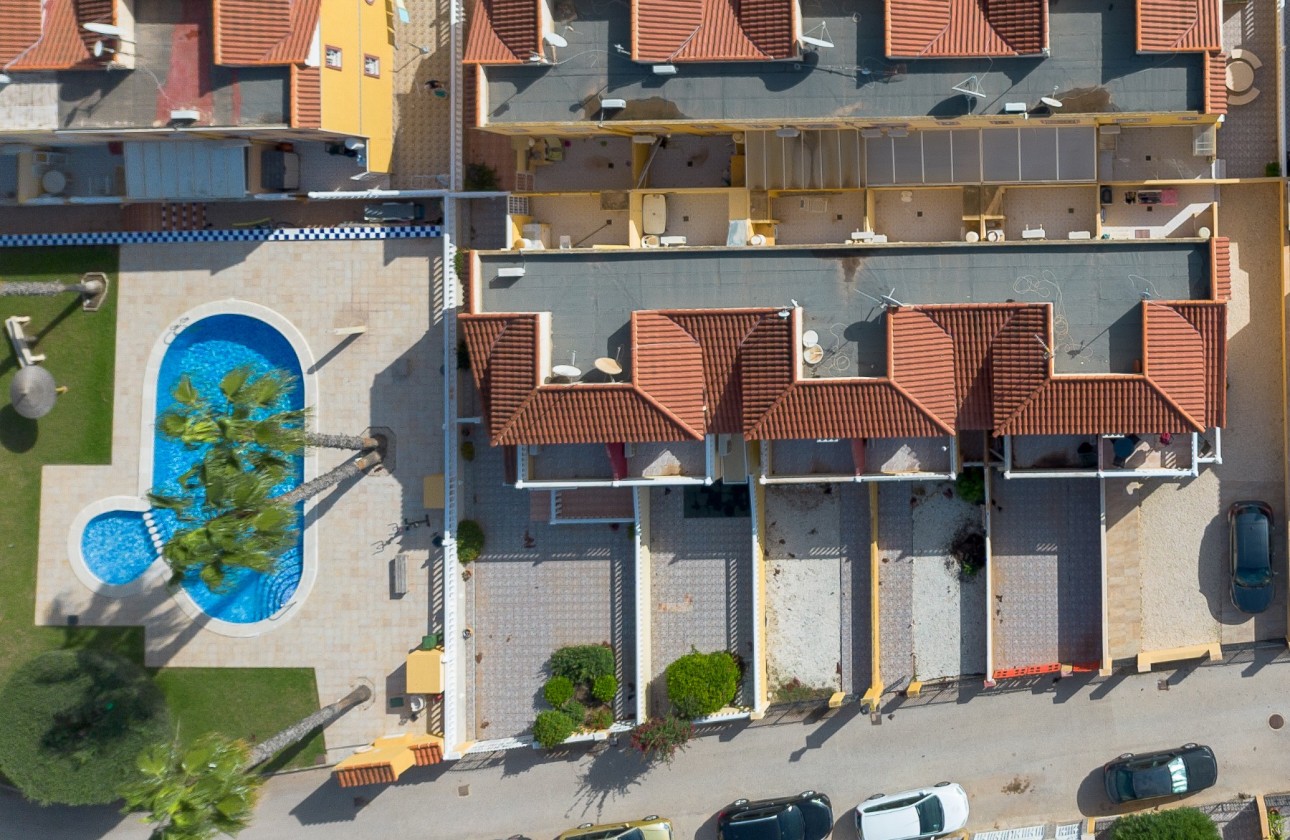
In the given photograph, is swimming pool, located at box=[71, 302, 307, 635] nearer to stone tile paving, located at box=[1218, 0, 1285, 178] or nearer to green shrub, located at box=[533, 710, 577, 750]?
green shrub, located at box=[533, 710, 577, 750]

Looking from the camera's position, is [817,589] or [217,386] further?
[217,386]

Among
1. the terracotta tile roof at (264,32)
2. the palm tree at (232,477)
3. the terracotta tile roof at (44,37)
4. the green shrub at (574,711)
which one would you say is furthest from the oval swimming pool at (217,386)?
the green shrub at (574,711)

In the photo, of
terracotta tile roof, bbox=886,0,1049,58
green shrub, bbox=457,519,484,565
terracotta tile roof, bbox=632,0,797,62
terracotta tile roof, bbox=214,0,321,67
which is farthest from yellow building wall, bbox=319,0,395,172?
terracotta tile roof, bbox=886,0,1049,58

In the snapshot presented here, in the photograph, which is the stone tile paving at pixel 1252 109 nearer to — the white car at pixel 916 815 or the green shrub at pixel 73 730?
the white car at pixel 916 815

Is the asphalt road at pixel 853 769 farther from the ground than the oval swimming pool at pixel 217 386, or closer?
closer

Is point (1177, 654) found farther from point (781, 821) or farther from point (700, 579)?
point (700, 579)

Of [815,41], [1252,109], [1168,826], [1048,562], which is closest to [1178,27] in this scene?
[1252,109]
